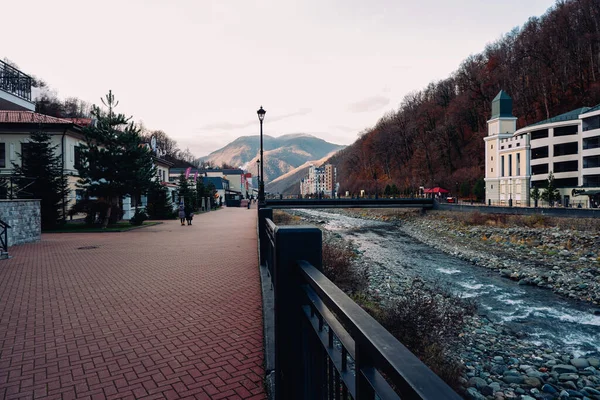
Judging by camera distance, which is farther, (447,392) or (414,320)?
(414,320)

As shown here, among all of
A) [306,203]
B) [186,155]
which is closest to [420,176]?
[306,203]

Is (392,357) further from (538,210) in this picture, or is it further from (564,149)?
(564,149)

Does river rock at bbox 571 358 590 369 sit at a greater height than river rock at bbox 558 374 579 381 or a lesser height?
lesser

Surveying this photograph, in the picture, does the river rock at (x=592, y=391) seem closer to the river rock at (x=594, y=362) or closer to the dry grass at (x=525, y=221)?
the river rock at (x=594, y=362)

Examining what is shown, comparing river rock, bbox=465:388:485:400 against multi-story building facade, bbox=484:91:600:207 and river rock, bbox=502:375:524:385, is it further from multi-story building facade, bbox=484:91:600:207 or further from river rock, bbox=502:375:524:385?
multi-story building facade, bbox=484:91:600:207

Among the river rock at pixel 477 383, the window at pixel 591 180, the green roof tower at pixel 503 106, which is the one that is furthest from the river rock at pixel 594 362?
the green roof tower at pixel 503 106

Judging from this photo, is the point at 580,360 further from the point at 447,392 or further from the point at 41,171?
the point at 41,171

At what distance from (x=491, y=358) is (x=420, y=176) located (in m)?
69.1

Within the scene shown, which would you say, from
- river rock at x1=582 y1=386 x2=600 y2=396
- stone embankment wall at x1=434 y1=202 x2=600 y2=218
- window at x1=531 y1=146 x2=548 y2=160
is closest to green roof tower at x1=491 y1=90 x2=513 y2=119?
window at x1=531 y1=146 x2=548 y2=160

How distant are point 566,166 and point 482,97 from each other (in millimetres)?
30657

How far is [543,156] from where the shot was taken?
45.7 meters

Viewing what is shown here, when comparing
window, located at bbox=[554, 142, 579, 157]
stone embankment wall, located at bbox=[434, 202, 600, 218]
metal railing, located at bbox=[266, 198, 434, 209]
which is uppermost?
window, located at bbox=[554, 142, 579, 157]

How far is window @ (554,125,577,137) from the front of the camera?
4325 centimetres

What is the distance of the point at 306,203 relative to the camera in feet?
148
